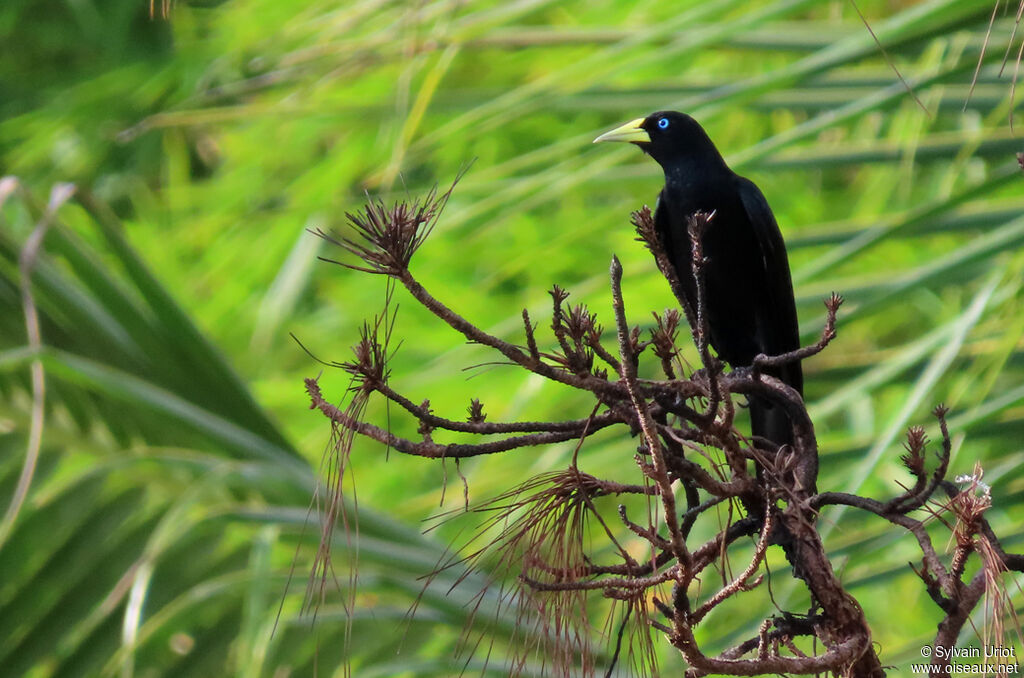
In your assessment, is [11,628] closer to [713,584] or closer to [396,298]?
[713,584]

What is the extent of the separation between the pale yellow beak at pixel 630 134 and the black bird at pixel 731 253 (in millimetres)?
85

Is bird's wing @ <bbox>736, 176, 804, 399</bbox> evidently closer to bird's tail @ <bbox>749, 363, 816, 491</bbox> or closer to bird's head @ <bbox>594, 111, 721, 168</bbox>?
bird's tail @ <bbox>749, 363, 816, 491</bbox>

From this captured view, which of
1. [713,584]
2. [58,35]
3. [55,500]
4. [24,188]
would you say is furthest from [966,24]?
[58,35]

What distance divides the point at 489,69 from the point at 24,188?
456 centimetres

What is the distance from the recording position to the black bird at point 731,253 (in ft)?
7.96

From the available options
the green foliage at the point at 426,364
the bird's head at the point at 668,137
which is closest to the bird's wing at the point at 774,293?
the green foliage at the point at 426,364

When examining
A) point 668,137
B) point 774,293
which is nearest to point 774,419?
point 774,293

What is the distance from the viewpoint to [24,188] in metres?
2.50

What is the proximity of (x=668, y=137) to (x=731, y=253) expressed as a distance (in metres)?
0.34

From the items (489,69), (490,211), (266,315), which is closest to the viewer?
(490,211)

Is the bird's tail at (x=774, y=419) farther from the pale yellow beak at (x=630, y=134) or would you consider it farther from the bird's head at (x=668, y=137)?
the pale yellow beak at (x=630, y=134)

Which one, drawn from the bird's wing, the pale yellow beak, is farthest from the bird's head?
the bird's wing

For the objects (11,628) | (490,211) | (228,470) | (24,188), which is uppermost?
(490,211)

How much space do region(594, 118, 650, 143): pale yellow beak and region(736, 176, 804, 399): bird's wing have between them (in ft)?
1.26
